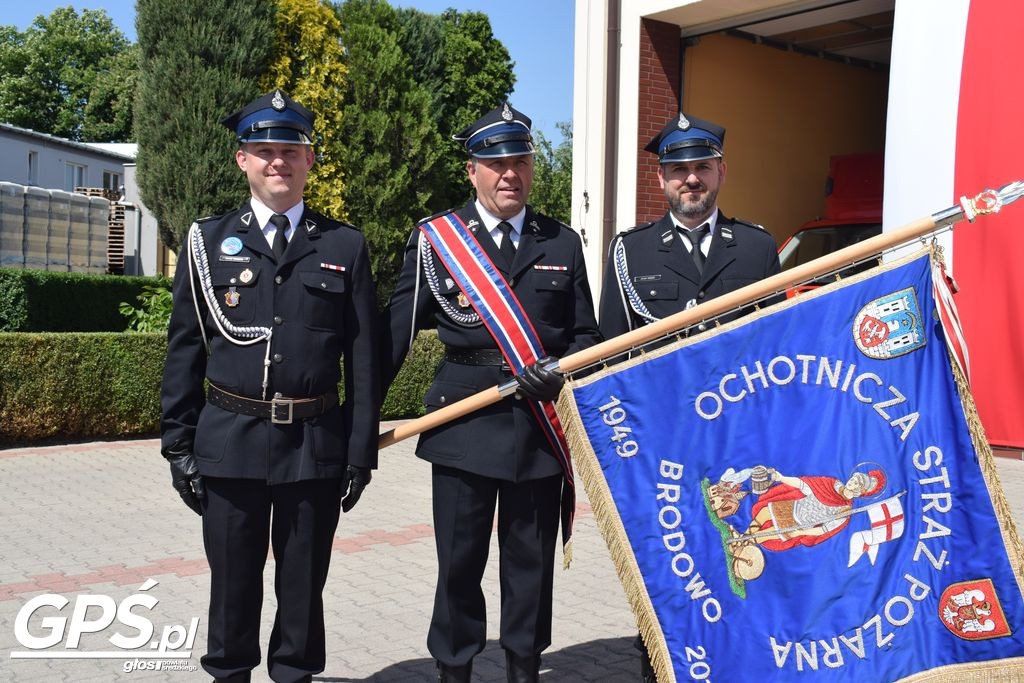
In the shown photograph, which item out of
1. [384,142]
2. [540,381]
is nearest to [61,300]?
[384,142]

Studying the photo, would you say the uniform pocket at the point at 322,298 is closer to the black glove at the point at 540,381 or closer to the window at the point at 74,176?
the black glove at the point at 540,381

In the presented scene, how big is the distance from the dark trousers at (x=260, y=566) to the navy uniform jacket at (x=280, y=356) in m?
0.11

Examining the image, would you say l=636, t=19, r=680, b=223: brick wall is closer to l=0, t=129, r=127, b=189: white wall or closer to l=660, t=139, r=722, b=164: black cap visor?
l=660, t=139, r=722, b=164: black cap visor

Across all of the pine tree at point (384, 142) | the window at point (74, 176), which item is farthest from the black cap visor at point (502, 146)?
the window at point (74, 176)

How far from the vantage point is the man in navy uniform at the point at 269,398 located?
3.51 metres

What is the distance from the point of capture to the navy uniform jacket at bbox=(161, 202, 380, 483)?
3500mm

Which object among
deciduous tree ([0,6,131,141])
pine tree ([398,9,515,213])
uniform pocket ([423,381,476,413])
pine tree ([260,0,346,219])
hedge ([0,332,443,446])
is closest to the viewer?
uniform pocket ([423,381,476,413])

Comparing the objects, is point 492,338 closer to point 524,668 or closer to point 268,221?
point 268,221

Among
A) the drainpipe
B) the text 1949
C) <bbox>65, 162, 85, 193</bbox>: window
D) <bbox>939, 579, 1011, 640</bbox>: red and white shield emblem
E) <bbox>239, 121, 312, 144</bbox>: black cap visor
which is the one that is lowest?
<bbox>939, 579, 1011, 640</bbox>: red and white shield emblem

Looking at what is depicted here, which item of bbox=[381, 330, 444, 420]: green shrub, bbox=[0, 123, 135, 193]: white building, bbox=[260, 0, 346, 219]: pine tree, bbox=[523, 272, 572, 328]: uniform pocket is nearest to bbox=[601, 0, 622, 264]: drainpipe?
bbox=[381, 330, 444, 420]: green shrub

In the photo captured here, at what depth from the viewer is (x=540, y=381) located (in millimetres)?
3564

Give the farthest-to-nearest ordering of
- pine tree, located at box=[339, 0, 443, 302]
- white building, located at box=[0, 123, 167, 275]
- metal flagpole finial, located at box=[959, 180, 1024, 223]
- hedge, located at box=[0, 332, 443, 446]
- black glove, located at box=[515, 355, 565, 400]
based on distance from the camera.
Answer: white building, located at box=[0, 123, 167, 275], pine tree, located at box=[339, 0, 443, 302], hedge, located at box=[0, 332, 443, 446], black glove, located at box=[515, 355, 565, 400], metal flagpole finial, located at box=[959, 180, 1024, 223]

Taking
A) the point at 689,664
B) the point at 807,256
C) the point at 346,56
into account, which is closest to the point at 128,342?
the point at 807,256

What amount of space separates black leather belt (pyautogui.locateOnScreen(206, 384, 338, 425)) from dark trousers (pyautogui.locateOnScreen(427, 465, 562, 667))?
0.54m
